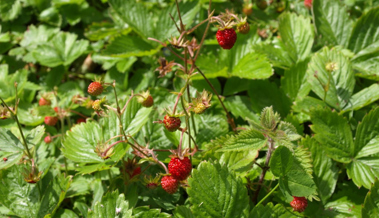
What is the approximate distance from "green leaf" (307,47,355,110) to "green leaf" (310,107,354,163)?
0.26m

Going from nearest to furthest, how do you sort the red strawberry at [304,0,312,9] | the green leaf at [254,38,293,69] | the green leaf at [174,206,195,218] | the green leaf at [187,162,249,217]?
the green leaf at [187,162,249,217]
the green leaf at [174,206,195,218]
the green leaf at [254,38,293,69]
the red strawberry at [304,0,312,9]

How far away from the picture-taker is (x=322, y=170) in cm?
202

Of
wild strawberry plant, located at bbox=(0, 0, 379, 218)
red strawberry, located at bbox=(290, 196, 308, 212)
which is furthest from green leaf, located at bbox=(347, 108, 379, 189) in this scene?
red strawberry, located at bbox=(290, 196, 308, 212)

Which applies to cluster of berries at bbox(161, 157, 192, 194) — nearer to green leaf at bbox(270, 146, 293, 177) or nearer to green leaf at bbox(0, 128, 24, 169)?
green leaf at bbox(270, 146, 293, 177)

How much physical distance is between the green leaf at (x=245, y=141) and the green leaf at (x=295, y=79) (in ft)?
2.94

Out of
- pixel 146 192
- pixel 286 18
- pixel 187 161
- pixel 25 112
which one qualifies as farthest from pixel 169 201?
pixel 286 18

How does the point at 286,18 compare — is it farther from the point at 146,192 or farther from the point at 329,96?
the point at 146,192

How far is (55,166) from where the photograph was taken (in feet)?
7.78

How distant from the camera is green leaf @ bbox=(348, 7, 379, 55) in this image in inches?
105

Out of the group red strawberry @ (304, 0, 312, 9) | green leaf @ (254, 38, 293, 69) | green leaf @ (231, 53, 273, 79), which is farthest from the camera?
red strawberry @ (304, 0, 312, 9)

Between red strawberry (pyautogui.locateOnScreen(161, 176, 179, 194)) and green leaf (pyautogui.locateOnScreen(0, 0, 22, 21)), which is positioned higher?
green leaf (pyautogui.locateOnScreen(0, 0, 22, 21))

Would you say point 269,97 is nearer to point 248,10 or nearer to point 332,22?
point 332,22

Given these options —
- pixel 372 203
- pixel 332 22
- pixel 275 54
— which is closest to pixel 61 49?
pixel 275 54

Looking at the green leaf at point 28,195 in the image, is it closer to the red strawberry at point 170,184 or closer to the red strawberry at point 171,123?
the red strawberry at point 170,184
